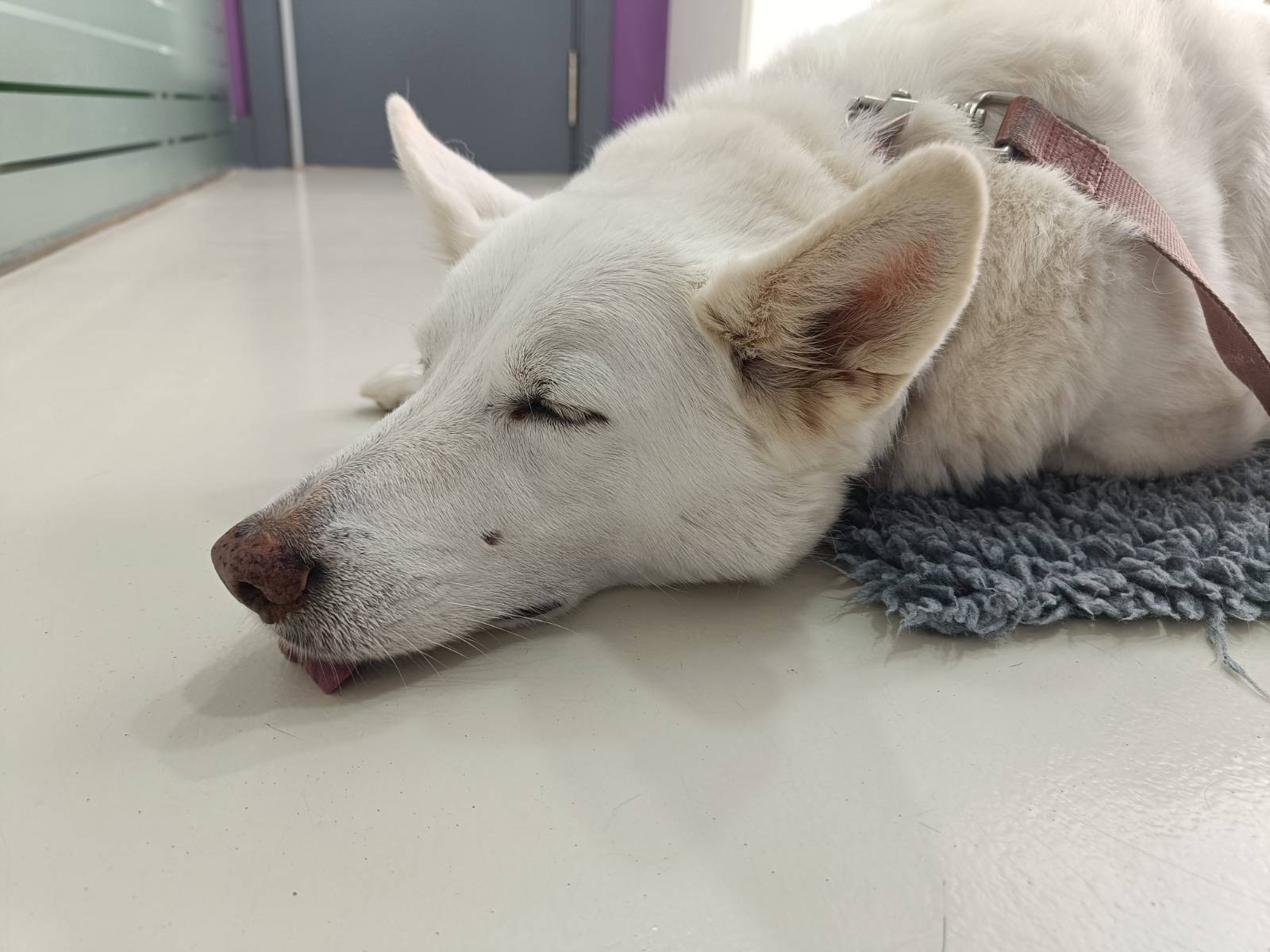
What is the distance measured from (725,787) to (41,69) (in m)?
3.86

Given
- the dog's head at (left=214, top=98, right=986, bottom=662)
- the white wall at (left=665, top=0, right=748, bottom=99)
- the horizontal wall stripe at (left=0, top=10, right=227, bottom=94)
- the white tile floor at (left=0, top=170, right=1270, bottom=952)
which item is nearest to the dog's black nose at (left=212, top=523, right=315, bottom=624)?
the dog's head at (left=214, top=98, right=986, bottom=662)

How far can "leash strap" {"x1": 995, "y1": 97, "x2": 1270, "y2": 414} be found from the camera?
1.28 metres

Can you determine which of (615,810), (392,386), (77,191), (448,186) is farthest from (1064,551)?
(77,191)

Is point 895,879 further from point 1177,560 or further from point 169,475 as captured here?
point 169,475

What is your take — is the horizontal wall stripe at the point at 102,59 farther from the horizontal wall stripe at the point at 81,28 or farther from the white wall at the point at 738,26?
the white wall at the point at 738,26

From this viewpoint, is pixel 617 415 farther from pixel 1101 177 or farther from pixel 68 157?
pixel 68 157

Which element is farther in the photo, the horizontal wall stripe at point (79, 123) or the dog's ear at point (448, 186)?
the horizontal wall stripe at point (79, 123)

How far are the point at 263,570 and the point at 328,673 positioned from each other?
0.15 m

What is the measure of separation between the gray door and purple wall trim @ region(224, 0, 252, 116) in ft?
1.60

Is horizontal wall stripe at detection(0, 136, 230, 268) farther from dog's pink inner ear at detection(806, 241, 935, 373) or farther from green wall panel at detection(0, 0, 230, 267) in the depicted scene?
dog's pink inner ear at detection(806, 241, 935, 373)

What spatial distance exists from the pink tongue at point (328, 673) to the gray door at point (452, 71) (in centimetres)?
677

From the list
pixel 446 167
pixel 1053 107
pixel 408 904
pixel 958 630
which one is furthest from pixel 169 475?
pixel 1053 107

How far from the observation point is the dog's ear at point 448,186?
1.46 metres

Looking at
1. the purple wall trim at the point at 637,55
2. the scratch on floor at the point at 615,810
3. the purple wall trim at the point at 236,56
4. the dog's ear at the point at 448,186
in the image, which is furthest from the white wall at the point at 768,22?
the purple wall trim at the point at 236,56
